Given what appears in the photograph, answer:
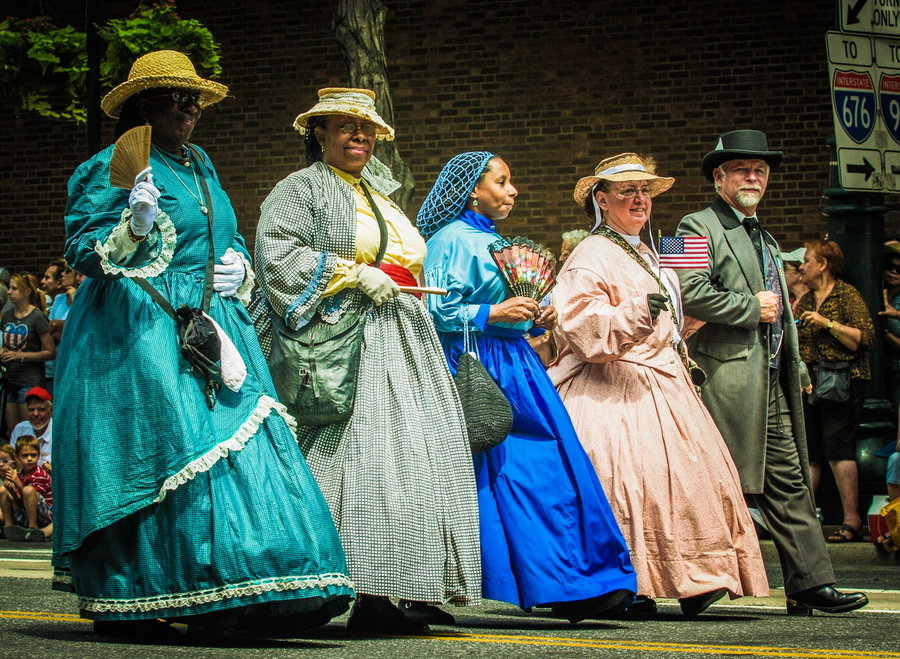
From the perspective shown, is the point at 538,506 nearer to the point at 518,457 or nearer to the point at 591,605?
the point at 518,457

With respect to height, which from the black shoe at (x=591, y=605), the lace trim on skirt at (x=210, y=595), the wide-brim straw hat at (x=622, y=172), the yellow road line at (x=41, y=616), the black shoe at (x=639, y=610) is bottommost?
the black shoe at (x=639, y=610)

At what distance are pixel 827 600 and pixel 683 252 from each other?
1674 mm

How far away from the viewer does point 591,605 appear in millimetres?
6223

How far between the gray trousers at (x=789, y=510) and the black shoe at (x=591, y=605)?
93 centimetres

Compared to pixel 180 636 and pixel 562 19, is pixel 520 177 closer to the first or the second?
pixel 562 19

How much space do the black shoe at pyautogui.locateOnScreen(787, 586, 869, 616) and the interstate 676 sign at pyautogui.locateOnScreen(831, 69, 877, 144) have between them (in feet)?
11.5

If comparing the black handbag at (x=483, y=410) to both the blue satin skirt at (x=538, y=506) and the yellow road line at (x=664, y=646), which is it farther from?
the yellow road line at (x=664, y=646)

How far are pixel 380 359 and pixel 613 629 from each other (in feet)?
4.62

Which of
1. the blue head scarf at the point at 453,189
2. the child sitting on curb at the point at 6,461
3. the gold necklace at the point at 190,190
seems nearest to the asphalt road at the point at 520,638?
the gold necklace at the point at 190,190

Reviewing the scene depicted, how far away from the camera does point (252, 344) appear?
217 inches

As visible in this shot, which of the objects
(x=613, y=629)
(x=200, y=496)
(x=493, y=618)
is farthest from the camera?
(x=493, y=618)

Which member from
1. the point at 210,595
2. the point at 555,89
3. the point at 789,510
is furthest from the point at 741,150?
the point at 555,89

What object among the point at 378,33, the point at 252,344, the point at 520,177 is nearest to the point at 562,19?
the point at 520,177

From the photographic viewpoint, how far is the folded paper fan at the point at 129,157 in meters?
5.21
